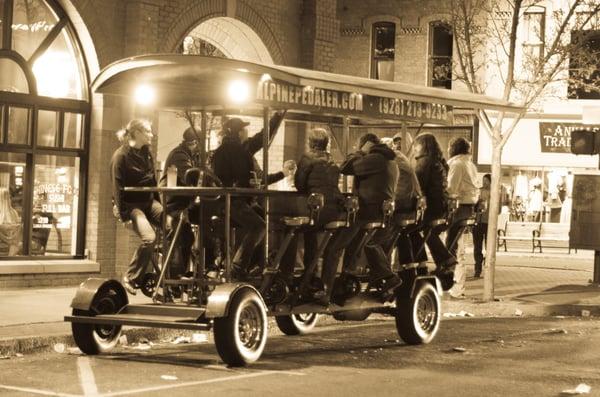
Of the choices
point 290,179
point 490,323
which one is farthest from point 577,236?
point 290,179

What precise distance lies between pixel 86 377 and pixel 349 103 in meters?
4.27

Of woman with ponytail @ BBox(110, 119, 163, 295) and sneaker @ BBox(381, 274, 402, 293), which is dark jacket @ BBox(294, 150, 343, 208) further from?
woman with ponytail @ BBox(110, 119, 163, 295)

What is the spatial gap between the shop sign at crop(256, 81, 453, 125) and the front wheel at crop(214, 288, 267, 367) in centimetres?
195

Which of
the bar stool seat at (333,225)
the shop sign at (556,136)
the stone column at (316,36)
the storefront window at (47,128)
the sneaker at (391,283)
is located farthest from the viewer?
the shop sign at (556,136)

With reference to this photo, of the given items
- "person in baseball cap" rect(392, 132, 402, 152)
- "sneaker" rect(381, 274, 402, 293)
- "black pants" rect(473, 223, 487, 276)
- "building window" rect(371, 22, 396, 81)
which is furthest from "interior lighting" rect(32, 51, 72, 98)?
"building window" rect(371, 22, 396, 81)

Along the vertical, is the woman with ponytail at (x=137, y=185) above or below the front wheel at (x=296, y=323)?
above

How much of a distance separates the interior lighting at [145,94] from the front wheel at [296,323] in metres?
2.65

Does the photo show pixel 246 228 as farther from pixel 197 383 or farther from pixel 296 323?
pixel 197 383

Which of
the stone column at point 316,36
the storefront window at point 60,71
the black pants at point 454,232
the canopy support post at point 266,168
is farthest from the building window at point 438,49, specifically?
the canopy support post at point 266,168

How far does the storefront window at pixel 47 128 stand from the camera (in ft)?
55.6

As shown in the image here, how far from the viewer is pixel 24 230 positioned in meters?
16.8

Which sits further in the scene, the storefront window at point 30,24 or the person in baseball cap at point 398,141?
the storefront window at point 30,24

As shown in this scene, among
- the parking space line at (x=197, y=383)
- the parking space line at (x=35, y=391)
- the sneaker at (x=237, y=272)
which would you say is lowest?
the parking space line at (x=35, y=391)

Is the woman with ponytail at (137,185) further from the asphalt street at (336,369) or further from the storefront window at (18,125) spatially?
the storefront window at (18,125)
